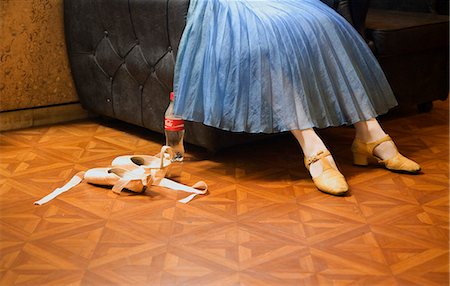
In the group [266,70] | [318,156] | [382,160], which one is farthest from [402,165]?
[266,70]

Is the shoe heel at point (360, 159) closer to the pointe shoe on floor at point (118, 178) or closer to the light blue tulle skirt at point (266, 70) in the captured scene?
the light blue tulle skirt at point (266, 70)

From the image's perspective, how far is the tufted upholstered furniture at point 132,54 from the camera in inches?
88.3

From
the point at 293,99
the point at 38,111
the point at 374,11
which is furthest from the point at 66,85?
the point at 374,11

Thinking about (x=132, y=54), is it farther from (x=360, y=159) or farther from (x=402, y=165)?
(x=402, y=165)

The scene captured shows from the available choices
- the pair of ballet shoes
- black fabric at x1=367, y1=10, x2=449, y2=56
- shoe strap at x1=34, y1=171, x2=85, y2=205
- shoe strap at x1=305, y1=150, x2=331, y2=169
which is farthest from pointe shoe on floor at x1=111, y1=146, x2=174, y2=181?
black fabric at x1=367, y1=10, x2=449, y2=56

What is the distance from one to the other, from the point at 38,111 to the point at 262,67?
1.07 meters

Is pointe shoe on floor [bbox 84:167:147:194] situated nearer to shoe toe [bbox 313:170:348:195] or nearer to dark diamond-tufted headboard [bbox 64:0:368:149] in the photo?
dark diamond-tufted headboard [bbox 64:0:368:149]

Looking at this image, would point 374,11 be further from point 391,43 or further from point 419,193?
point 419,193

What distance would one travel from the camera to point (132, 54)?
7.92 feet

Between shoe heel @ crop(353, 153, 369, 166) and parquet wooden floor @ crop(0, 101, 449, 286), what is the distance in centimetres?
3

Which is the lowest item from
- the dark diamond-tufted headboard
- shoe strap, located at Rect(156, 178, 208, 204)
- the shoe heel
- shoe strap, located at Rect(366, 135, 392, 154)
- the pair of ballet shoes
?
the shoe heel

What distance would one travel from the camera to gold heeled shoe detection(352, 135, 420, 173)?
2156 mm

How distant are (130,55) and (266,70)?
0.59 metres

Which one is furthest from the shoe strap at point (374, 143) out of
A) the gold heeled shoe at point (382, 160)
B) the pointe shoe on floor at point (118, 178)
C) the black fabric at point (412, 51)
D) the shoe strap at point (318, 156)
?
the pointe shoe on floor at point (118, 178)
